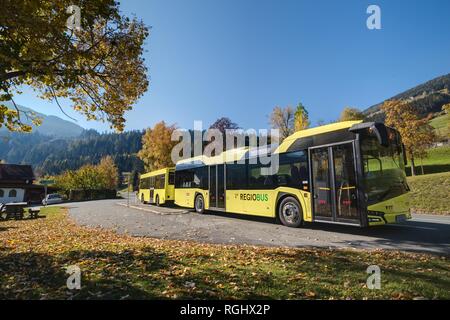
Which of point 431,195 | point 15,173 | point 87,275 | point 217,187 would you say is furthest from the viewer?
point 15,173

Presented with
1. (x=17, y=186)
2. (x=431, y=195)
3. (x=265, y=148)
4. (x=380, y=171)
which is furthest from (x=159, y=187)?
(x=17, y=186)

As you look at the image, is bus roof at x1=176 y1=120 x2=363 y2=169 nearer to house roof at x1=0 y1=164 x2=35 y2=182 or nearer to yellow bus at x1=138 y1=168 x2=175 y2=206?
yellow bus at x1=138 y1=168 x2=175 y2=206

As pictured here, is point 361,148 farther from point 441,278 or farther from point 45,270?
point 45,270

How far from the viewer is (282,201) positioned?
1189 centimetres

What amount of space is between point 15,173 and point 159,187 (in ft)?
172

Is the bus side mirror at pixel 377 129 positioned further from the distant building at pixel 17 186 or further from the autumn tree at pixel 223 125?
the distant building at pixel 17 186

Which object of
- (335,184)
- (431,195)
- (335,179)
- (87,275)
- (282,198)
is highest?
(335,179)

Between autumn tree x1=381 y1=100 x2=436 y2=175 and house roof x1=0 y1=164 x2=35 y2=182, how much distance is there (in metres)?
70.7

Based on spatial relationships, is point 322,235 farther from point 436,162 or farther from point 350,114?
point 436,162

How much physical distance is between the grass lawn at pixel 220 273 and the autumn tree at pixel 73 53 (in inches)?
193

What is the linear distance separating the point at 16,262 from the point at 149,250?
2.94 meters

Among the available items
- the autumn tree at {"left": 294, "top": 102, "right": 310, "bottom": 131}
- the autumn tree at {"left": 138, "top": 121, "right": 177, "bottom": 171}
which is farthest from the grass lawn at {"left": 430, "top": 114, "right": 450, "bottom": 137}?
the autumn tree at {"left": 138, "top": 121, "right": 177, "bottom": 171}

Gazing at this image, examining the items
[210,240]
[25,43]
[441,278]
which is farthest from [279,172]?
[25,43]

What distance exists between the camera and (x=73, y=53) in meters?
7.66
